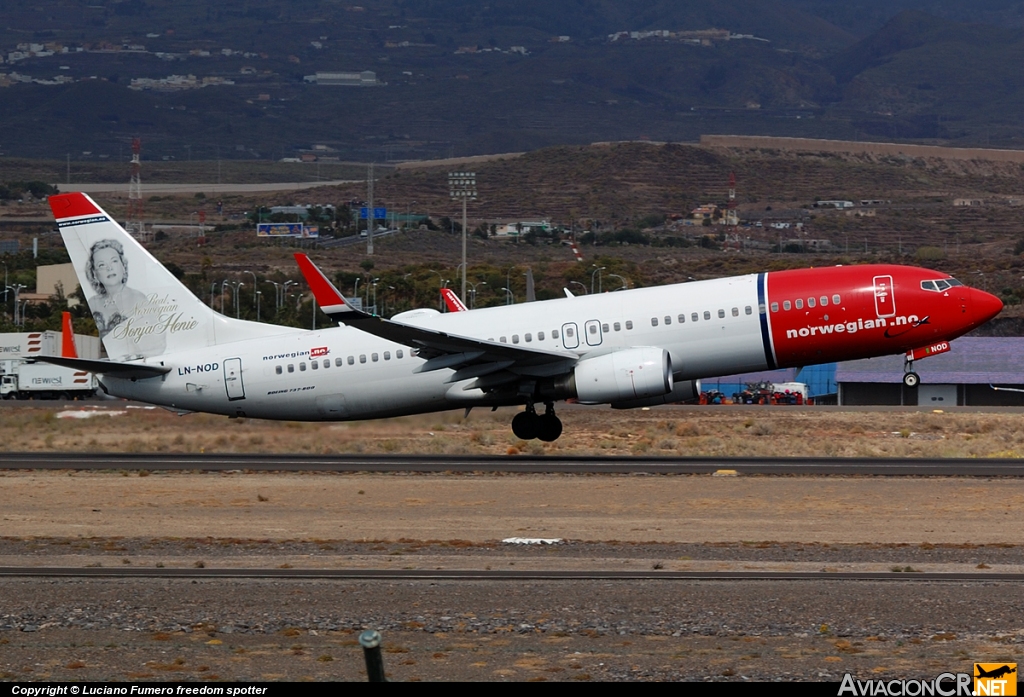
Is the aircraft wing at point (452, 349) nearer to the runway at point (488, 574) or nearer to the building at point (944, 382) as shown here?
the runway at point (488, 574)

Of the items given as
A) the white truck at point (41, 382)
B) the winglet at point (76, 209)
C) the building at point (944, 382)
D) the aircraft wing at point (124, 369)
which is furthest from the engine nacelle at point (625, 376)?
the white truck at point (41, 382)

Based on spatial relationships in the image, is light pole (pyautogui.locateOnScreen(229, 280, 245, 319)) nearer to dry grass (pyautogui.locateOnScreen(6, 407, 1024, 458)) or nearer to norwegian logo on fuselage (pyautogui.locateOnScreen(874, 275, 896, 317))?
dry grass (pyautogui.locateOnScreen(6, 407, 1024, 458))

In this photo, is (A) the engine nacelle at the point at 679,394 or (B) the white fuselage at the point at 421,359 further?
(A) the engine nacelle at the point at 679,394

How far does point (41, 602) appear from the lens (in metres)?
19.1

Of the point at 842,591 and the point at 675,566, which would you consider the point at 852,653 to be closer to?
the point at 842,591

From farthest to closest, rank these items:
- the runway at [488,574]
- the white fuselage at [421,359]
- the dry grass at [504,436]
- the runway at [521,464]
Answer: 1. the dry grass at [504,436]
2. the white fuselage at [421,359]
3. the runway at [521,464]
4. the runway at [488,574]

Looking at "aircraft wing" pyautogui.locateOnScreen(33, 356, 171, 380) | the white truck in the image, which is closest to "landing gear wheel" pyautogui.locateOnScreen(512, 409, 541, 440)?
"aircraft wing" pyautogui.locateOnScreen(33, 356, 171, 380)

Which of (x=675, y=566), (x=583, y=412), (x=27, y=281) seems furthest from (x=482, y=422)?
(x=27, y=281)

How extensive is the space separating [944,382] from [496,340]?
56394 mm

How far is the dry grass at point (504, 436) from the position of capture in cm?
4009

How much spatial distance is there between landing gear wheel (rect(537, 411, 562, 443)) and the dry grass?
2.57 meters

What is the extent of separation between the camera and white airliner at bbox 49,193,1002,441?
117ft

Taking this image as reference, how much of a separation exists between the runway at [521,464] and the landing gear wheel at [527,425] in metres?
0.63

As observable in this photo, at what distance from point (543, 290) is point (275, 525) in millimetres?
100430
